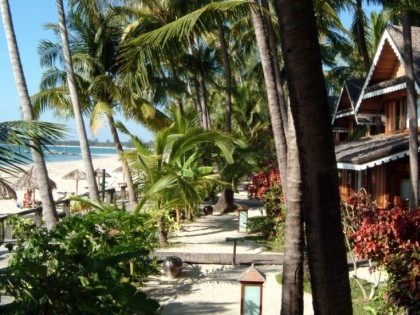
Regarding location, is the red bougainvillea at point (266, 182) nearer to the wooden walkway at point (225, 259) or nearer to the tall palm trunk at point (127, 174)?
the wooden walkway at point (225, 259)

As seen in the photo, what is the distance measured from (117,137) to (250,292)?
10.2 m

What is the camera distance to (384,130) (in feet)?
59.4

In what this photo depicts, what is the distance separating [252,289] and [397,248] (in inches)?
70.3

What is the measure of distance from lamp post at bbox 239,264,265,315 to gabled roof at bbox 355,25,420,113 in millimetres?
9897

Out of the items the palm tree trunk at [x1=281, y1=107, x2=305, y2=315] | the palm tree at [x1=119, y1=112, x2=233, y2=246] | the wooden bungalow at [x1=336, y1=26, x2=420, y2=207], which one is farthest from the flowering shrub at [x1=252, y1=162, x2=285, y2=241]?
the palm tree trunk at [x1=281, y1=107, x2=305, y2=315]

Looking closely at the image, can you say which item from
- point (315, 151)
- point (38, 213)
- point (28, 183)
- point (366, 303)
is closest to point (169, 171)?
point (38, 213)

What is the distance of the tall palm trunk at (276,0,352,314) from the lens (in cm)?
299

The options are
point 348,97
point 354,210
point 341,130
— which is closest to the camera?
point 354,210

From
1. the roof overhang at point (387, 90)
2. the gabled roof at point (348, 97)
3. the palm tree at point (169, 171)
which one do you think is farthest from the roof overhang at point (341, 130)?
the palm tree at point (169, 171)

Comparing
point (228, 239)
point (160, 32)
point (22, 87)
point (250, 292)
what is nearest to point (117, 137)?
point (228, 239)

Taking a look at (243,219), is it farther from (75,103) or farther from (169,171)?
(75,103)

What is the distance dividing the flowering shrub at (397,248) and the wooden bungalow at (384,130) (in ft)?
22.5

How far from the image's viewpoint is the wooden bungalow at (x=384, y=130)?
13.3m

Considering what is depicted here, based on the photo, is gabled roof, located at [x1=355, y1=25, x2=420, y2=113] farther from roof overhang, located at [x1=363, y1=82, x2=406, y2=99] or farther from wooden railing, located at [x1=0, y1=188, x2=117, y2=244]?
wooden railing, located at [x1=0, y1=188, x2=117, y2=244]
